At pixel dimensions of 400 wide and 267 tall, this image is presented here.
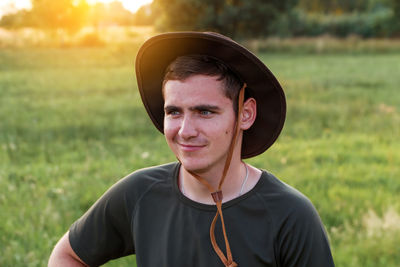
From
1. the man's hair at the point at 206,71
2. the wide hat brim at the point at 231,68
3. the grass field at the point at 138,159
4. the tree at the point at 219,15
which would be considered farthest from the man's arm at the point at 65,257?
the tree at the point at 219,15

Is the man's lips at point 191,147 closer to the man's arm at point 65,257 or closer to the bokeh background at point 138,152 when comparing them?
the man's arm at point 65,257

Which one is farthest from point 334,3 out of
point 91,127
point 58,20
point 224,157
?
point 224,157

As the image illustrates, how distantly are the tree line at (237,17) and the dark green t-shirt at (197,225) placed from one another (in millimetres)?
26248

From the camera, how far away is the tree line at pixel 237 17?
2878 cm

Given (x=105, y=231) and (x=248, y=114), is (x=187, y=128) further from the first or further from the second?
(x=105, y=231)

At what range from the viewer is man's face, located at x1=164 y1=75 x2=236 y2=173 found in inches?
81.8

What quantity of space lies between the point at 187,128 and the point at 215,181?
0.30 metres

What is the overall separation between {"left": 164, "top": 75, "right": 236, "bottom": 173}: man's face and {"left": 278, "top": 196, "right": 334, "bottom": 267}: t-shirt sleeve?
391mm

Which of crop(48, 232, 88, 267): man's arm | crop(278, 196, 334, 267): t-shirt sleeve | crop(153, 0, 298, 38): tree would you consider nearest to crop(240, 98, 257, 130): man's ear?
crop(278, 196, 334, 267): t-shirt sleeve

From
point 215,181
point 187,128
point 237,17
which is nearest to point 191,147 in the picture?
point 187,128

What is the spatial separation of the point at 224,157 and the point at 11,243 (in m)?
2.93

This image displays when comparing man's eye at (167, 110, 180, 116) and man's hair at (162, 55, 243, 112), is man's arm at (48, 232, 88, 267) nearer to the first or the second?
man's eye at (167, 110, 180, 116)

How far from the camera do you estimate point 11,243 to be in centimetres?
445

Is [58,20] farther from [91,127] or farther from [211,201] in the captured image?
[211,201]
